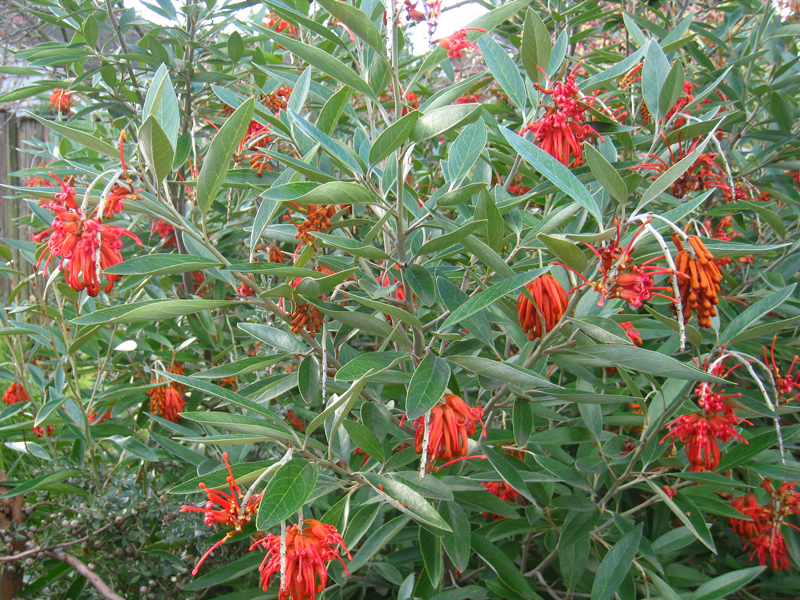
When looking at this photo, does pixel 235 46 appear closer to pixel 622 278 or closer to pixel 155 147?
pixel 155 147

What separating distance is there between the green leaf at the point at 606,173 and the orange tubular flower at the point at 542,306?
0.60 feet

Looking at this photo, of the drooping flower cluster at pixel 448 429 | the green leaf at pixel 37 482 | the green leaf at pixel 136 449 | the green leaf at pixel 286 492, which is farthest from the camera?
the green leaf at pixel 136 449

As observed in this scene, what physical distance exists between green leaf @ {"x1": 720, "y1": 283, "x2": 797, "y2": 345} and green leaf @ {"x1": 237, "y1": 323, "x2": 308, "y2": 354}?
0.76 metres

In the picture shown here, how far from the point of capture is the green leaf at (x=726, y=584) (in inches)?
47.1

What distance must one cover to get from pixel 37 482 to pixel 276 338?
2.50 feet

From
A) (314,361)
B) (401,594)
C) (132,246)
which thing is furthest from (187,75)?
(401,594)

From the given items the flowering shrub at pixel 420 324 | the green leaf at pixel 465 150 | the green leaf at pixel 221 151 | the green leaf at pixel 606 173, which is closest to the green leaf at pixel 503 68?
the flowering shrub at pixel 420 324

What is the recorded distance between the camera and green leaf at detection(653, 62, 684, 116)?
3.25 ft

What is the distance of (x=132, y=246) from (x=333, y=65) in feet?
4.81

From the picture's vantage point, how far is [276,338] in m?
1.11

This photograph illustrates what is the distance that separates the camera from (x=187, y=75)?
172cm

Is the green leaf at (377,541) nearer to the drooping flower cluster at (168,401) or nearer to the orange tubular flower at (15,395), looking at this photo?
the drooping flower cluster at (168,401)

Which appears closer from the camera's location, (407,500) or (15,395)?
(407,500)

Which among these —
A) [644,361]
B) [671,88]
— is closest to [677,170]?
[644,361]
